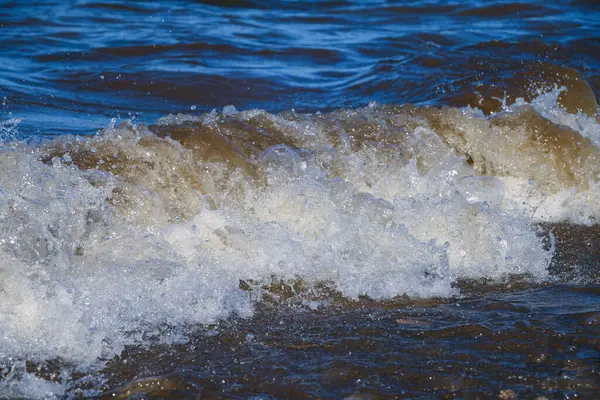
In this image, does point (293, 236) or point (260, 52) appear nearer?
point (293, 236)

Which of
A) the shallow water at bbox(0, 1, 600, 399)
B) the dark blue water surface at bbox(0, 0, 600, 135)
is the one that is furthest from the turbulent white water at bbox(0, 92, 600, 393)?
the dark blue water surface at bbox(0, 0, 600, 135)

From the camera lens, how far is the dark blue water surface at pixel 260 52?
23.5 feet

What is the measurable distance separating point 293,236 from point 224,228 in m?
0.36

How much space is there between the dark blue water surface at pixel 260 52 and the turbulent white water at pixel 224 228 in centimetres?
163

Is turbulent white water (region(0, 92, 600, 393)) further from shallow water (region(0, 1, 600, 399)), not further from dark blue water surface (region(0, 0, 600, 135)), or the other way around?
dark blue water surface (region(0, 0, 600, 135))

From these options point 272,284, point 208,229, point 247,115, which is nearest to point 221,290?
point 272,284

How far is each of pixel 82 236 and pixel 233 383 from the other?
4.36 ft

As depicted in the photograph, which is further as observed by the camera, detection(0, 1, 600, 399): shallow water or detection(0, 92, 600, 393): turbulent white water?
detection(0, 92, 600, 393): turbulent white water

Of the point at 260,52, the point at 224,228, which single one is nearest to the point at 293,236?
the point at 224,228

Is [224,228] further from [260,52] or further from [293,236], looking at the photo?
[260,52]

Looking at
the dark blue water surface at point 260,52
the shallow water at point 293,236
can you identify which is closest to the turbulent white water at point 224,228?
the shallow water at point 293,236

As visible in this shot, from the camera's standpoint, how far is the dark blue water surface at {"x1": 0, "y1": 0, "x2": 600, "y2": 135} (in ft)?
23.5

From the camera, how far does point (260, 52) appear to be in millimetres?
8938

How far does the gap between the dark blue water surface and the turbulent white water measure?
64.3 inches
